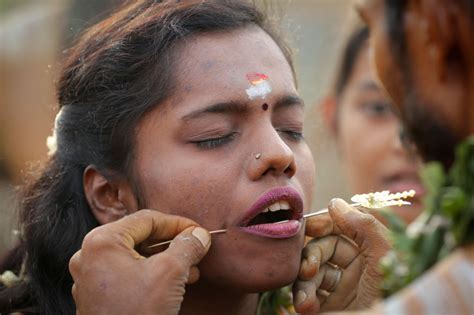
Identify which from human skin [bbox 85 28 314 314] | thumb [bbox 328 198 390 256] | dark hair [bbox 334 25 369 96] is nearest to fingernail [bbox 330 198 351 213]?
thumb [bbox 328 198 390 256]

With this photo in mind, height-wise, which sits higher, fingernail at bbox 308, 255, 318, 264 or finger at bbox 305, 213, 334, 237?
finger at bbox 305, 213, 334, 237

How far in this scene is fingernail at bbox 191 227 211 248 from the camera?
365 cm

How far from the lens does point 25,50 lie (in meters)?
10.4

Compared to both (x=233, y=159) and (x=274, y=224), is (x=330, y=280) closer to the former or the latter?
(x=274, y=224)

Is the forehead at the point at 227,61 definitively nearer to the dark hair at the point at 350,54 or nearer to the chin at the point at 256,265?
the chin at the point at 256,265

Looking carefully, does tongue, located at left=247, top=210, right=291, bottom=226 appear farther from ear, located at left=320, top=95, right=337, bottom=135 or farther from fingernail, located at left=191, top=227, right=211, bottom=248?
ear, located at left=320, top=95, right=337, bottom=135

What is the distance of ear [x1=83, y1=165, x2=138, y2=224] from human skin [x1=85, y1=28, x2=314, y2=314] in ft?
0.04

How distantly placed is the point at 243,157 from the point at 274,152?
0.12 metres

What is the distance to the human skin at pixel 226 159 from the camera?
3.71 m

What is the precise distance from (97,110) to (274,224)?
958 mm

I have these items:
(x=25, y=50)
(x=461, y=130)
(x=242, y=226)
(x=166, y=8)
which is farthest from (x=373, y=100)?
(x=25, y=50)

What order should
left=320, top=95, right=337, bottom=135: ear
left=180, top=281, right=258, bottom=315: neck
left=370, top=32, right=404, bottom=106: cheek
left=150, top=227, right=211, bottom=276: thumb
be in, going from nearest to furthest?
left=370, top=32, right=404, bottom=106: cheek, left=150, top=227, right=211, bottom=276: thumb, left=180, top=281, right=258, bottom=315: neck, left=320, top=95, right=337, bottom=135: ear

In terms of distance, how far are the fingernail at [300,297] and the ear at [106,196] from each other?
74 cm

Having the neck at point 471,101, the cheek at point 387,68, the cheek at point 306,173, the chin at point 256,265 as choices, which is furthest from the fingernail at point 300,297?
the neck at point 471,101
